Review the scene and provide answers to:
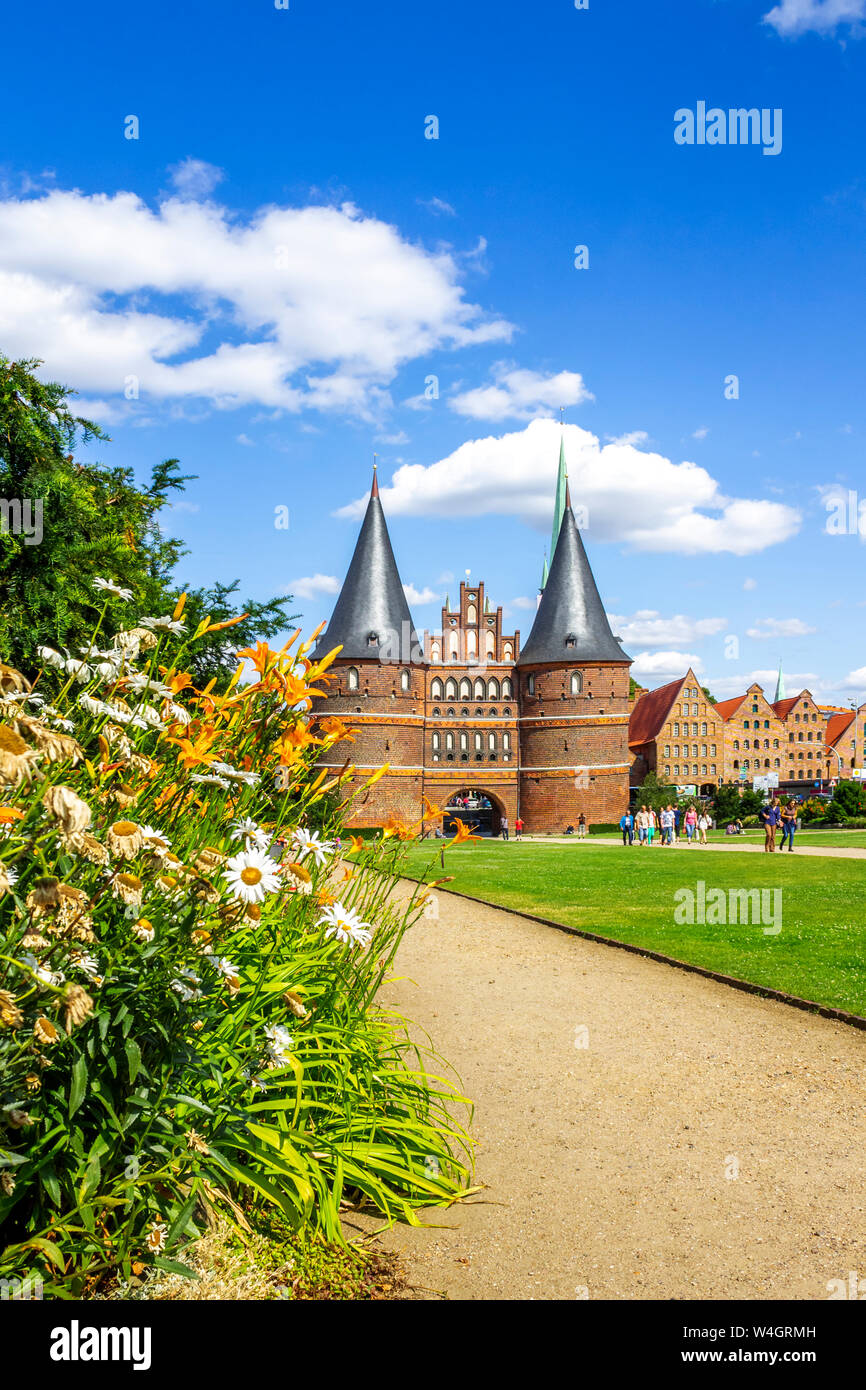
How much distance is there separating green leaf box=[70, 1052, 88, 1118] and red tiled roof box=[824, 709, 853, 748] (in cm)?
8751

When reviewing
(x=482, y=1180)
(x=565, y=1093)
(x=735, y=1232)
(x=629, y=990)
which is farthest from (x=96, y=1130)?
(x=629, y=990)

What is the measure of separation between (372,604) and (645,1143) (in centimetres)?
4238

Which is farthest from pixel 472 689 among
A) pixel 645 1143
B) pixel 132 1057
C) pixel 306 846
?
pixel 132 1057

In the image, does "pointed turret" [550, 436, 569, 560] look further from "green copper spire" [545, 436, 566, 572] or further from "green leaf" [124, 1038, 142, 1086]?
"green leaf" [124, 1038, 142, 1086]

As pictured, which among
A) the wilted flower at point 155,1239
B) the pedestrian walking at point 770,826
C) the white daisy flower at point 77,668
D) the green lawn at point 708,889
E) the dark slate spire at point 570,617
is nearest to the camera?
the wilted flower at point 155,1239

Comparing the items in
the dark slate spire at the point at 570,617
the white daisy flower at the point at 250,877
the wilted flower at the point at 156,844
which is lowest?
the white daisy flower at the point at 250,877

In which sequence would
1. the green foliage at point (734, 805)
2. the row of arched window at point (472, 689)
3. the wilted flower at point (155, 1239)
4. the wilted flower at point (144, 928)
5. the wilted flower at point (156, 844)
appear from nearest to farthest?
the wilted flower at point (156, 844) → the wilted flower at point (144, 928) → the wilted flower at point (155, 1239) → the green foliage at point (734, 805) → the row of arched window at point (472, 689)

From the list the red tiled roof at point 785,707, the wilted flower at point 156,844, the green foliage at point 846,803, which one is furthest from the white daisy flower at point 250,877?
the red tiled roof at point 785,707

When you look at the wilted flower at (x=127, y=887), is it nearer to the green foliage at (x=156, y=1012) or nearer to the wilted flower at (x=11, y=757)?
the green foliage at (x=156, y=1012)

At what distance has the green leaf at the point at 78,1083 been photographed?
8.29 feet

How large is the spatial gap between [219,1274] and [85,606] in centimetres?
1010

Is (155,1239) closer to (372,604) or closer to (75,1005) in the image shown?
(75,1005)

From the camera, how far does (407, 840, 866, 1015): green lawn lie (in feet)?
27.5

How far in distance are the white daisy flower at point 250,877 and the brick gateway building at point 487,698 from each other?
4179cm
